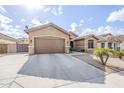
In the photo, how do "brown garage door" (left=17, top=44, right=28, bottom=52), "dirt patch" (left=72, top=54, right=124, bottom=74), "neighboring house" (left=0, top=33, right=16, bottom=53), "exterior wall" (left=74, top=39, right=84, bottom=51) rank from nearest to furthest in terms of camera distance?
1. "dirt patch" (left=72, top=54, right=124, bottom=74)
2. "neighboring house" (left=0, top=33, right=16, bottom=53)
3. "exterior wall" (left=74, top=39, right=84, bottom=51)
4. "brown garage door" (left=17, top=44, right=28, bottom=52)

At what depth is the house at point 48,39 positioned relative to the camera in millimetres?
14797

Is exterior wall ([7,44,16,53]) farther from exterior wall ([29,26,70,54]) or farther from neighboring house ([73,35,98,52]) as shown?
neighboring house ([73,35,98,52])

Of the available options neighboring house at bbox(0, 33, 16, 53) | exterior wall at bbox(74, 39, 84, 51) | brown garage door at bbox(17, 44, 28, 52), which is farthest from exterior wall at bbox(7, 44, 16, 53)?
exterior wall at bbox(74, 39, 84, 51)

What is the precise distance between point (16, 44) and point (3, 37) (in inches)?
89.8

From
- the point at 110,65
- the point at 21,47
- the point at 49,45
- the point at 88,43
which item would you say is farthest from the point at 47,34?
the point at 110,65

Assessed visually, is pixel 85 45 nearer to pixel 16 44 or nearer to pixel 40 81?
pixel 16 44

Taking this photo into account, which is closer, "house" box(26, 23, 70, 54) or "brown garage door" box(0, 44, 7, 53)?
"house" box(26, 23, 70, 54)

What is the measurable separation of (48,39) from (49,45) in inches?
28.6

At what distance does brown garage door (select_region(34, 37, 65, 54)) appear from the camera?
Answer: 15.4 meters

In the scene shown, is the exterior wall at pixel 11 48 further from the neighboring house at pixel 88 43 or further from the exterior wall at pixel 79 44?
the neighboring house at pixel 88 43
